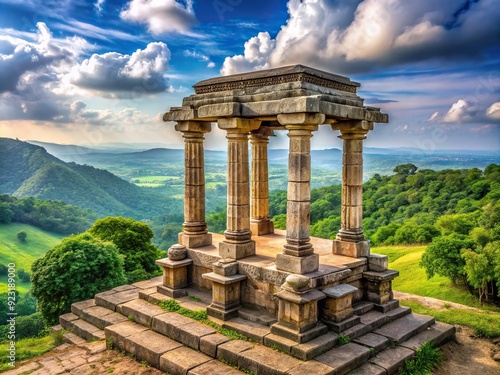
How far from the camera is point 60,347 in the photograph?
1137cm

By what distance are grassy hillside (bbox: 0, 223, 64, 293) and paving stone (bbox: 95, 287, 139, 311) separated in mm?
31886

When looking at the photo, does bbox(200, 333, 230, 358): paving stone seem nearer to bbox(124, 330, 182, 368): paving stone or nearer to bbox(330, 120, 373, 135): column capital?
bbox(124, 330, 182, 368): paving stone

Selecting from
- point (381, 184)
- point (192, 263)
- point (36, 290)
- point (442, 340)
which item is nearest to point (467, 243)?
point (442, 340)

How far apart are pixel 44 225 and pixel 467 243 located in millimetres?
52828

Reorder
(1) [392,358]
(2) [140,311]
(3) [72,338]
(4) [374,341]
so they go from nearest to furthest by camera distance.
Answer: (1) [392,358] < (4) [374,341] < (2) [140,311] < (3) [72,338]

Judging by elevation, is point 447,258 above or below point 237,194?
below

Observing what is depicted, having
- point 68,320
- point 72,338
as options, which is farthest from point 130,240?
point 72,338

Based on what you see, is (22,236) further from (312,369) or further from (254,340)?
(312,369)

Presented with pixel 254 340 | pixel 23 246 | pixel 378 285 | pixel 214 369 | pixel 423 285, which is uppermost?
pixel 378 285

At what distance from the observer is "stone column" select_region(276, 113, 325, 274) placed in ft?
30.3

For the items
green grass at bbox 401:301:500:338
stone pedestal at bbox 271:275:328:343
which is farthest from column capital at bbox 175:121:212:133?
green grass at bbox 401:301:500:338

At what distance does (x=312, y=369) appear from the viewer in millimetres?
7879

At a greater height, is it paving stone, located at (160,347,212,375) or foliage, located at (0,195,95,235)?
paving stone, located at (160,347,212,375)

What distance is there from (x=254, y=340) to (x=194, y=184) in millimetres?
4958
